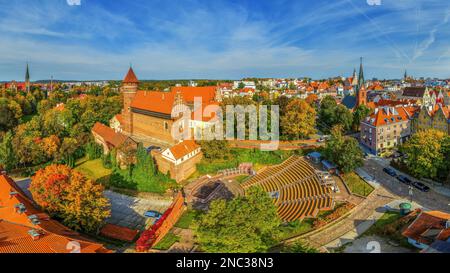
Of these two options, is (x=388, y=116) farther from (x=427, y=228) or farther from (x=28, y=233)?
(x=28, y=233)

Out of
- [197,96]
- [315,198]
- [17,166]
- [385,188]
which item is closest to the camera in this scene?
[315,198]

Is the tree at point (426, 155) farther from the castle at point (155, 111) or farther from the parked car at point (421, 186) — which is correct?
the castle at point (155, 111)

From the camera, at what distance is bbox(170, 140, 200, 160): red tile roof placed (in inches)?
1131

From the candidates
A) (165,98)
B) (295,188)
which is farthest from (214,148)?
(165,98)

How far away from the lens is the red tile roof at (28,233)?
13.0m

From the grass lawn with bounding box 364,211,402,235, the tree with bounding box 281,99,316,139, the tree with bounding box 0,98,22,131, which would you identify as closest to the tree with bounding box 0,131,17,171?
the tree with bounding box 0,98,22,131

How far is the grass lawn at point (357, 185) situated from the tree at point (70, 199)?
18010 mm

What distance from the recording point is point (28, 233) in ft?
47.9

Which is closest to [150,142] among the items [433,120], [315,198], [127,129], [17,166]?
[127,129]

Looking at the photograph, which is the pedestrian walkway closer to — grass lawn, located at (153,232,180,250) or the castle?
grass lawn, located at (153,232,180,250)

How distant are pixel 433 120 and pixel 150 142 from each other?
3282 cm

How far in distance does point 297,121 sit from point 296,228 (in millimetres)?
18107

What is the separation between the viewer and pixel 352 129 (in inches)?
1805

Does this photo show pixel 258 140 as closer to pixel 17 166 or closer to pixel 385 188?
pixel 385 188
